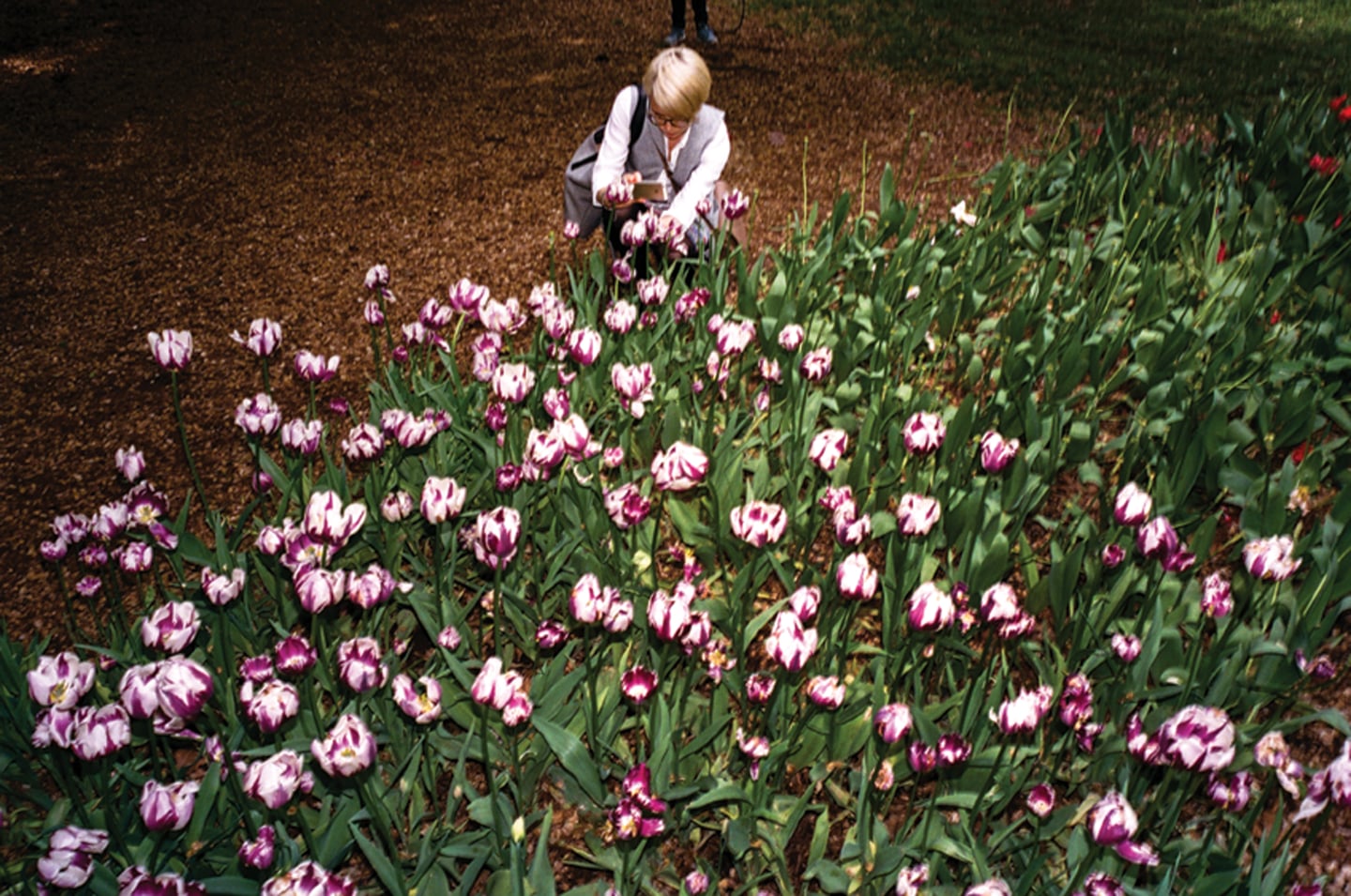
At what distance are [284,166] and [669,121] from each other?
2878 millimetres

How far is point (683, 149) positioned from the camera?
3.33 m

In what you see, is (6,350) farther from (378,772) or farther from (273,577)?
(378,772)

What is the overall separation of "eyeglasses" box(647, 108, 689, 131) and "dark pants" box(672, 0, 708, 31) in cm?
434

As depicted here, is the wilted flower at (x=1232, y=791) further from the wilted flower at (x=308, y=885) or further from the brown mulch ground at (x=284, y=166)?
the brown mulch ground at (x=284, y=166)

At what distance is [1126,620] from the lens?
6.59ft

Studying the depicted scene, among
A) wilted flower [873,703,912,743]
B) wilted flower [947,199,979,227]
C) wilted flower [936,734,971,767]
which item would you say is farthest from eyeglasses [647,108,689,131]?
wilted flower [936,734,971,767]

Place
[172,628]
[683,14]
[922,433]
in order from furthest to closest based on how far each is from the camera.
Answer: [683,14]
[922,433]
[172,628]

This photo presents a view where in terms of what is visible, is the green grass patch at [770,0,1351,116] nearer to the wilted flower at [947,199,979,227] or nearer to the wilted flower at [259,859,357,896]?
the wilted flower at [947,199,979,227]

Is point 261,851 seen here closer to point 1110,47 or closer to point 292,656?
point 292,656

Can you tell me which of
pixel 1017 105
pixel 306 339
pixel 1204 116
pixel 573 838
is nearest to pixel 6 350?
pixel 306 339

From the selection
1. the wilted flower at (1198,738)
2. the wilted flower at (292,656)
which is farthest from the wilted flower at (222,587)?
the wilted flower at (1198,738)

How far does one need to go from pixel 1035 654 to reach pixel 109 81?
688cm

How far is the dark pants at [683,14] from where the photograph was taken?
278 inches

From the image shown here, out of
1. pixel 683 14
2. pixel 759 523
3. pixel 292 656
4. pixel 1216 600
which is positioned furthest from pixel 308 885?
pixel 683 14
